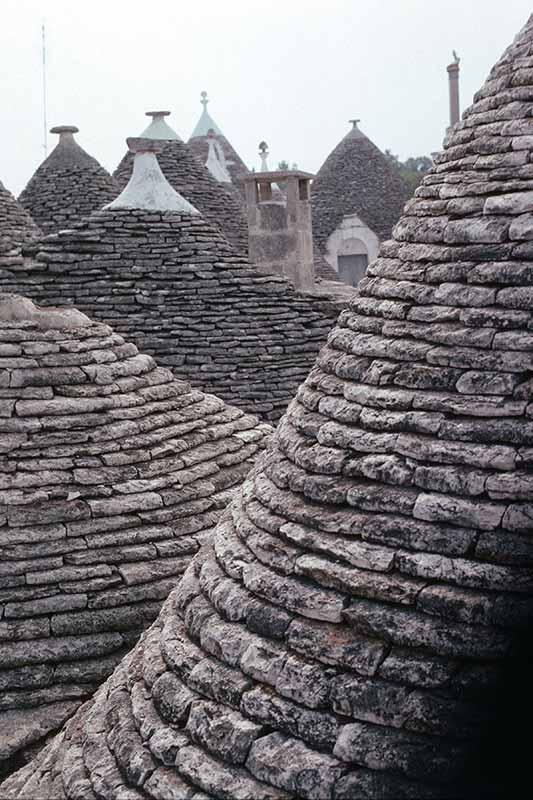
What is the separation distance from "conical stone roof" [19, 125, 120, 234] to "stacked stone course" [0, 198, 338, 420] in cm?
428

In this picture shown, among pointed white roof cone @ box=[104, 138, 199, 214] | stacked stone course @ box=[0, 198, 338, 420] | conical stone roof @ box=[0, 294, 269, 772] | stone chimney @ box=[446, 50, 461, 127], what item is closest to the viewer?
conical stone roof @ box=[0, 294, 269, 772]

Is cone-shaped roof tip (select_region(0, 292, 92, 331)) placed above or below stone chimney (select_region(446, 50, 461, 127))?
below

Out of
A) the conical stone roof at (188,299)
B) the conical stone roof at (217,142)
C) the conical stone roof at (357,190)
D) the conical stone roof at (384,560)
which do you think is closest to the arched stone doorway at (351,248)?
the conical stone roof at (357,190)

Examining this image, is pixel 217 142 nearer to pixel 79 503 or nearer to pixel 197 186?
pixel 197 186

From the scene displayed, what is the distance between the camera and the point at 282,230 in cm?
1720

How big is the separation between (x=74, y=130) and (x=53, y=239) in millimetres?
7140

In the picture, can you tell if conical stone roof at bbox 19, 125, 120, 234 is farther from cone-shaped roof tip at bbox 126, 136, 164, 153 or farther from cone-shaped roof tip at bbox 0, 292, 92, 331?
cone-shaped roof tip at bbox 0, 292, 92, 331

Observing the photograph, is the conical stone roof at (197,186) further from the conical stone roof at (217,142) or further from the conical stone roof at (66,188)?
the conical stone roof at (217,142)

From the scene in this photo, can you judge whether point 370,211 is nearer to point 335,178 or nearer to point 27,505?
point 335,178

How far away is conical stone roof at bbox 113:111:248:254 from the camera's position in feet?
62.7

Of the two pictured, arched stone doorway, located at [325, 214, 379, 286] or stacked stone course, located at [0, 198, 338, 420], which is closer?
stacked stone course, located at [0, 198, 338, 420]

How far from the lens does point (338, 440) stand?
4.24 meters

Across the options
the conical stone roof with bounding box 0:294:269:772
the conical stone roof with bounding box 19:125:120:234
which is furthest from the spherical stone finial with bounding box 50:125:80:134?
the conical stone roof with bounding box 0:294:269:772

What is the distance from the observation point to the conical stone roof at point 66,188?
18953 mm
